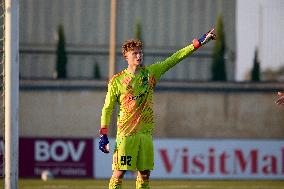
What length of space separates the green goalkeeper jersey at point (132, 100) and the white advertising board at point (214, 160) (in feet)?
38.2

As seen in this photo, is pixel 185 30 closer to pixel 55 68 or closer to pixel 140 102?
pixel 55 68

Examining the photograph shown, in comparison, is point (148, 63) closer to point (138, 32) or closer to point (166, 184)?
point (138, 32)

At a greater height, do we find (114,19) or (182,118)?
(114,19)

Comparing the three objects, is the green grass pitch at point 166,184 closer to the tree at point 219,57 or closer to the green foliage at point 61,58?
the green foliage at point 61,58

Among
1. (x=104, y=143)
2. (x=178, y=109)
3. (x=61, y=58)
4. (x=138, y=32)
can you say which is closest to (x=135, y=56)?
(x=104, y=143)

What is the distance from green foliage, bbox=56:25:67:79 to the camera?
105ft

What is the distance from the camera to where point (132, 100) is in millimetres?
10078

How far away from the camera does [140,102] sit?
1009cm

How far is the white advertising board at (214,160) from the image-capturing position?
859 inches

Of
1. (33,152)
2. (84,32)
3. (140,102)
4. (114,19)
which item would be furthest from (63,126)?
(140,102)

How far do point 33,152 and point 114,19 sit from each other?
721cm

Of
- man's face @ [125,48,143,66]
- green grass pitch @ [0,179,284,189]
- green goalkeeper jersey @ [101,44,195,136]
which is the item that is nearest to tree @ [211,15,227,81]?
green grass pitch @ [0,179,284,189]

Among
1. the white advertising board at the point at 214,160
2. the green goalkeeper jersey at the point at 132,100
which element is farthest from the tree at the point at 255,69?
the green goalkeeper jersey at the point at 132,100

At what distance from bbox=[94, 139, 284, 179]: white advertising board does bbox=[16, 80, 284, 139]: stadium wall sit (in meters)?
5.49
